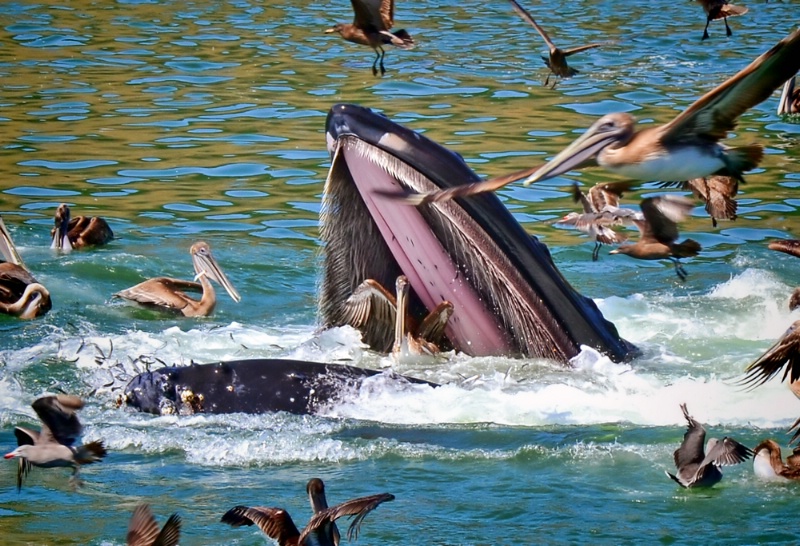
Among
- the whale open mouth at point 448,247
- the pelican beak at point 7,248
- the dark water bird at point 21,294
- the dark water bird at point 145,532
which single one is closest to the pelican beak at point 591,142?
the whale open mouth at point 448,247

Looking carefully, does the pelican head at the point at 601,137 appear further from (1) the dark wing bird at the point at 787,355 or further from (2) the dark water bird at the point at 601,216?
(2) the dark water bird at the point at 601,216

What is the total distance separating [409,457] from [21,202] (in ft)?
24.5

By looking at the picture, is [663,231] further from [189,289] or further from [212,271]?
[189,289]

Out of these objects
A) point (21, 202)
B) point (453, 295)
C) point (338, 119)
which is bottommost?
point (21, 202)

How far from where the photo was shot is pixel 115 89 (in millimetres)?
18406

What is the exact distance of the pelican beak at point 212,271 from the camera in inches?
384

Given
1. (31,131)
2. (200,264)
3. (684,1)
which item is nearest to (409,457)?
(200,264)

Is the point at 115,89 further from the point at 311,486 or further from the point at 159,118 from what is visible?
the point at 311,486

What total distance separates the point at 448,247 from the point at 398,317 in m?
0.40

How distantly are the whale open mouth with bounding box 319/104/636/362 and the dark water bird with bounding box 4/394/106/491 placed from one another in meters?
1.67

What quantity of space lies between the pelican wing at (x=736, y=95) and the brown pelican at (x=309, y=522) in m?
2.13

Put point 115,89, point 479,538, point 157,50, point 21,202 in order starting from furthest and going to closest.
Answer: point 157,50 → point 115,89 → point 21,202 → point 479,538

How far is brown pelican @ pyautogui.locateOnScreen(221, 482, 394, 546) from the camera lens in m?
4.69

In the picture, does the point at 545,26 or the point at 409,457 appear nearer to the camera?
the point at 409,457
